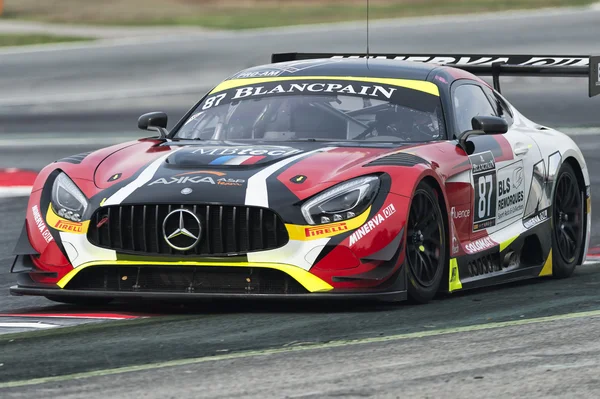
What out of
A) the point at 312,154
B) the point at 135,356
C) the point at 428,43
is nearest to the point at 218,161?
the point at 312,154

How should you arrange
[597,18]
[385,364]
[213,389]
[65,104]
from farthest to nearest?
[597,18] → [65,104] → [385,364] → [213,389]

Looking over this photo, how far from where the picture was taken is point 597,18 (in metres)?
29.8

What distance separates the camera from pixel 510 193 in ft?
26.9

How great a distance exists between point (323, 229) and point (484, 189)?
1576mm

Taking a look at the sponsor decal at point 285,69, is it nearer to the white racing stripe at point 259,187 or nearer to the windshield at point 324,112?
the windshield at point 324,112

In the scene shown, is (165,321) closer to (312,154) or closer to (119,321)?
(119,321)

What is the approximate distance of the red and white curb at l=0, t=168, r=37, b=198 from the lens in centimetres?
1310

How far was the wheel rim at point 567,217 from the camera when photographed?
8.95 meters

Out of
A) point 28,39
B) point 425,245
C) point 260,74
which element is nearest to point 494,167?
point 425,245

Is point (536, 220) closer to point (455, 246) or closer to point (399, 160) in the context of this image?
point (455, 246)

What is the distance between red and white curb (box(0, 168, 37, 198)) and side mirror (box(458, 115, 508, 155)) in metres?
6.15

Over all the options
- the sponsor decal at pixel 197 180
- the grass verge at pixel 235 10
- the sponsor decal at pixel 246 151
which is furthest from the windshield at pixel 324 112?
the grass verge at pixel 235 10

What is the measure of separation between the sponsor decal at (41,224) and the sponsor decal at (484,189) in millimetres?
2319

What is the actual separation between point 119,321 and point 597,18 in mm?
24666
